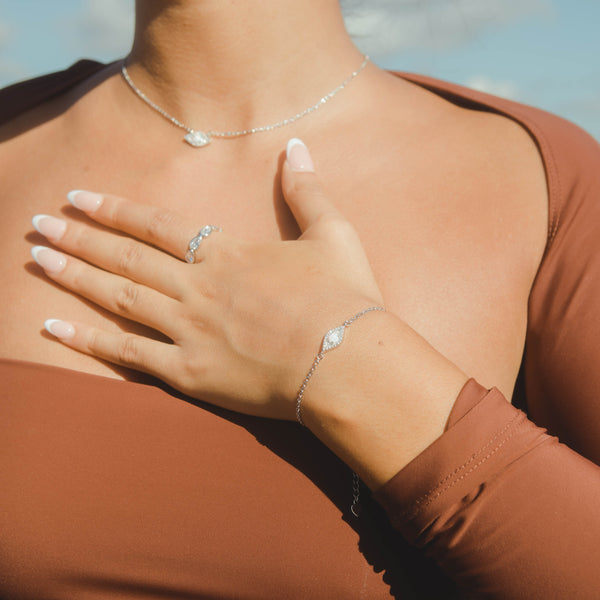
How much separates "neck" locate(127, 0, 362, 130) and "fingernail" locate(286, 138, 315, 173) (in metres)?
0.11

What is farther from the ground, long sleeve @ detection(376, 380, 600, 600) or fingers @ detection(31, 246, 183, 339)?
fingers @ detection(31, 246, 183, 339)

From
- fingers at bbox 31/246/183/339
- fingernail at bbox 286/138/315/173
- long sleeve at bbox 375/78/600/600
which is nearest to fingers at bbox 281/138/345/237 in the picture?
fingernail at bbox 286/138/315/173

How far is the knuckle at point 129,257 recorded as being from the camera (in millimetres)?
1134

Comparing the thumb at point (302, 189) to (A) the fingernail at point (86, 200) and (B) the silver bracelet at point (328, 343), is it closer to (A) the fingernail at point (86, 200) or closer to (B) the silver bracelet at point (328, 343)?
(B) the silver bracelet at point (328, 343)

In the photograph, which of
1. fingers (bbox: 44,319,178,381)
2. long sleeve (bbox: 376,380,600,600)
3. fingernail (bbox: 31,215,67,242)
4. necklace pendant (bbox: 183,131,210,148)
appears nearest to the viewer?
long sleeve (bbox: 376,380,600,600)

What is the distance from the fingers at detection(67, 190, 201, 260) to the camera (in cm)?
112

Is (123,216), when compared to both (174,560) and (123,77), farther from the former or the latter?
(174,560)

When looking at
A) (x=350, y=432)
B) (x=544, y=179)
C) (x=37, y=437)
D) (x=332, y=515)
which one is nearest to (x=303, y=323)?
(x=350, y=432)

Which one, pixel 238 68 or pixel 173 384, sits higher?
pixel 238 68

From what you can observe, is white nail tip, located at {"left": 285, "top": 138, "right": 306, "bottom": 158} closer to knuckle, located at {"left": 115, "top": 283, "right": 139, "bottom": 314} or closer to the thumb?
the thumb

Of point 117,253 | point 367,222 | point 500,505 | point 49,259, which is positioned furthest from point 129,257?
point 500,505

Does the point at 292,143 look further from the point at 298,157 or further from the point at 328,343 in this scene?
the point at 328,343

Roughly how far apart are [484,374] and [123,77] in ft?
2.87

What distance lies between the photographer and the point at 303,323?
0.98 meters
